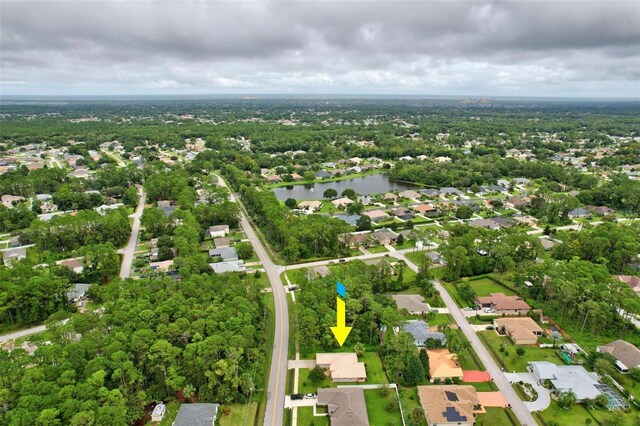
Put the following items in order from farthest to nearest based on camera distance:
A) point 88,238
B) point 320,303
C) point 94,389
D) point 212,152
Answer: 1. point 212,152
2. point 88,238
3. point 320,303
4. point 94,389

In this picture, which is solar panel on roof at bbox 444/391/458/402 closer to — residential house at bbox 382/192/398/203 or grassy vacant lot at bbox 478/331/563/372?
grassy vacant lot at bbox 478/331/563/372

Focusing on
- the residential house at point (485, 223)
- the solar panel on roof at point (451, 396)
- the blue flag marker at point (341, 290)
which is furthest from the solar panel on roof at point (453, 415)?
the residential house at point (485, 223)

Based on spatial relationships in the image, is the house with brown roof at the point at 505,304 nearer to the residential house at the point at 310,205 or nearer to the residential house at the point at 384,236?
the residential house at the point at 384,236

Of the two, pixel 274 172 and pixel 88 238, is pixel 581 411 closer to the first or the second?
pixel 88 238

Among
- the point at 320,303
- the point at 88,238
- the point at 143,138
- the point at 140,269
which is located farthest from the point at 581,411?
the point at 143,138

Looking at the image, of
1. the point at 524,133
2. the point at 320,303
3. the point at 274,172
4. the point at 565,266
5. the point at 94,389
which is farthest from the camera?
the point at 524,133

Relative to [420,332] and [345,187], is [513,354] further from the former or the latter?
[345,187]

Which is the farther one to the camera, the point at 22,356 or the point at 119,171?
the point at 119,171
